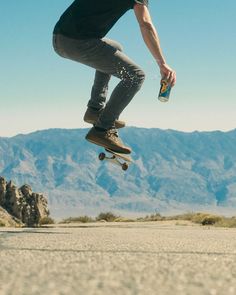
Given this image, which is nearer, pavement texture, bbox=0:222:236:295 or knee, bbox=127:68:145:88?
pavement texture, bbox=0:222:236:295

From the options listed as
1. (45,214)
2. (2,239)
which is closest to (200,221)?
(2,239)

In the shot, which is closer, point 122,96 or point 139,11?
point 139,11

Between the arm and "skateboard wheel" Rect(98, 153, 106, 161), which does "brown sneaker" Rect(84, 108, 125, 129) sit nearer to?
"skateboard wheel" Rect(98, 153, 106, 161)

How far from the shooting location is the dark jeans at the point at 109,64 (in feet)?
20.3

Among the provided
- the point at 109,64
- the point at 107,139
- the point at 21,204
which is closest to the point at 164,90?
the point at 109,64

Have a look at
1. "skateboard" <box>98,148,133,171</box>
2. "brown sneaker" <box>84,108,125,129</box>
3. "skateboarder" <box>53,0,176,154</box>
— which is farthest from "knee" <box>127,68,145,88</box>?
"skateboard" <box>98,148,133,171</box>

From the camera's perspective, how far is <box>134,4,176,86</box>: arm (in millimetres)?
6070

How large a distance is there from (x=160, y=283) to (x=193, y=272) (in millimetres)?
392

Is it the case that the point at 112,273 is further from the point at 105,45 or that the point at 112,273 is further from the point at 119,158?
the point at 119,158

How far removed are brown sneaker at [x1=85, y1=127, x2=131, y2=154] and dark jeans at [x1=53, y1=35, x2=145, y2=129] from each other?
8cm

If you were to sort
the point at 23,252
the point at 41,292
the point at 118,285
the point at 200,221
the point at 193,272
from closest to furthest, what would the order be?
the point at 41,292 < the point at 118,285 < the point at 193,272 < the point at 23,252 < the point at 200,221

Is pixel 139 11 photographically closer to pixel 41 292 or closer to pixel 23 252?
pixel 23 252

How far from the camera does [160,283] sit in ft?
7.20

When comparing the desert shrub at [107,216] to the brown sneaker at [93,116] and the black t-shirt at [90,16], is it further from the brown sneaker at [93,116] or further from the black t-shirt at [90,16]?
the black t-shirt at [90,16]
